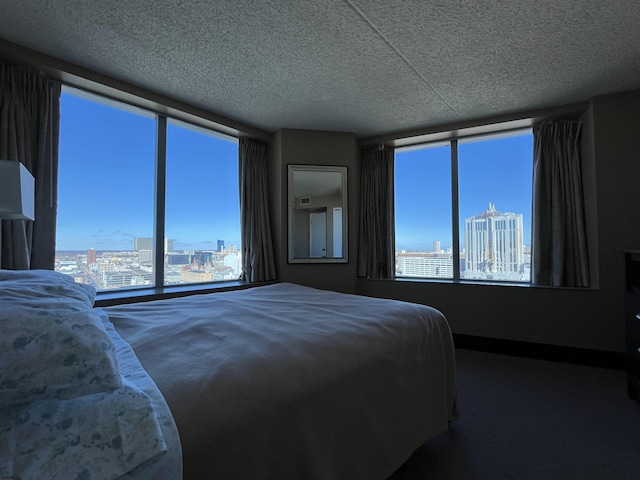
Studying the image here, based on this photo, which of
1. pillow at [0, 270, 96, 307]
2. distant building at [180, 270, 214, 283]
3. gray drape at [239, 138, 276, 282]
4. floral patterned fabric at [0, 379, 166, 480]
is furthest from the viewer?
gray drape at [239, 138, 276, 282]

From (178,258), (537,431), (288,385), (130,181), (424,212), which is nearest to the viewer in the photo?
(288,385)

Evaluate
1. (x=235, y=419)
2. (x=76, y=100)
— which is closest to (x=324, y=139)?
(x=76, y=100)

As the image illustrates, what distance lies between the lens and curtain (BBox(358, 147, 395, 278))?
412cm

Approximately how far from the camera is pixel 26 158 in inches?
91.4

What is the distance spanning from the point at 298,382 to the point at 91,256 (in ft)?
9.00

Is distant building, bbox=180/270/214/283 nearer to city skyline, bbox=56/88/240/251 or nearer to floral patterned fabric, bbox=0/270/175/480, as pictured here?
city skyline, bbox=56/88/240/251

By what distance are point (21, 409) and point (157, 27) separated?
7.40 ft

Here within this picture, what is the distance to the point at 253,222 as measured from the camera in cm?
387

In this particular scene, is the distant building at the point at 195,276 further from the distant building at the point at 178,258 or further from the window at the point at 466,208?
the window at the point at 466,208

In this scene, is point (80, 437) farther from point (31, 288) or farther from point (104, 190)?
point (104, 190)

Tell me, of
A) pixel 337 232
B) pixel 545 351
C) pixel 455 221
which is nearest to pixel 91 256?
pixel 337 232

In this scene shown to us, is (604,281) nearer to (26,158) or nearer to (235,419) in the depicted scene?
(235,419)

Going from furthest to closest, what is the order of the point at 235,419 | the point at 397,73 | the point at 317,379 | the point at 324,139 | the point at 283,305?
the point at 324,139, the point at 397,73, the point at 283,305, the point at 317,379, the point at 235,419

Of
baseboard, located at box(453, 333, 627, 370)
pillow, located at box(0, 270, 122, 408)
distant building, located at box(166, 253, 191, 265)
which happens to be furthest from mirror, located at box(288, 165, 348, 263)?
pillow, located at box(0, 270, 122, 408)
